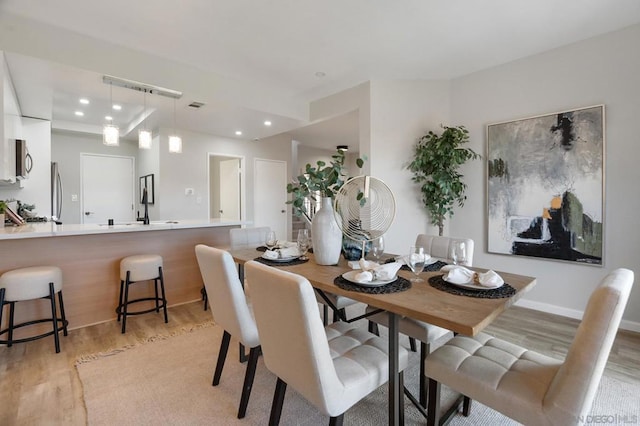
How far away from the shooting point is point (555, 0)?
7.43 ft

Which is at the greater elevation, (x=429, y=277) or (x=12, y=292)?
(x=429, y=277)

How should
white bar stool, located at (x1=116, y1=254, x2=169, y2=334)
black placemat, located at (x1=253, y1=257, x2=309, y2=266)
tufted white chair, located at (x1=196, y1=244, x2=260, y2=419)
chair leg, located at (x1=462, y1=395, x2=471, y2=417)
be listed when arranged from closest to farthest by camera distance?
tufted white chair, located at (x1=196, y1=244, x2=260, y2=419) → chair leg, located at (x1=462, y1=395, x2=471, y2=417) → black placemat, located at (x1=253, y1=257, x2=309, y2=266) → white bar stool, located at (x1=116, y1=254, x2=169, y2=334)

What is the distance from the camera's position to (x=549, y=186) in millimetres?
3004

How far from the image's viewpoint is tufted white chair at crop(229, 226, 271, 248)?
275cm

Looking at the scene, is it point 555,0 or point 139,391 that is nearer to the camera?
point 139,391

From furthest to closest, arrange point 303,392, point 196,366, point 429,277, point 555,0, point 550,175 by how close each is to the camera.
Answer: point 550,175 → point 555,0 → point 196,366 → point 429,277 → point 303,392

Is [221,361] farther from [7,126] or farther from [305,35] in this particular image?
[7,126]

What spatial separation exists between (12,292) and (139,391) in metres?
1.29

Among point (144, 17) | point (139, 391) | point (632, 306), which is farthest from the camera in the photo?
point (632, 306)

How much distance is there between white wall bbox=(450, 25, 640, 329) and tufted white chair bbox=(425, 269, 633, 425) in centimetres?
218

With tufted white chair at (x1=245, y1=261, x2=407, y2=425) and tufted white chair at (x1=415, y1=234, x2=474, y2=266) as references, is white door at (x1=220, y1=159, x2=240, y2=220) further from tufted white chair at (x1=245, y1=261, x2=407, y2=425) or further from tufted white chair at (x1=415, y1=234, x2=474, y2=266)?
tufted white chair at (x1=245, y1=261, x2=407, y2=425)

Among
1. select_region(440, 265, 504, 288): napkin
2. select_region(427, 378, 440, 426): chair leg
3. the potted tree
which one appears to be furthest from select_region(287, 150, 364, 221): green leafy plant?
select_region(427, 378, 440, 426): chair leg

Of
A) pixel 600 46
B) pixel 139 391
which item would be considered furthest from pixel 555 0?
pixel 139 391

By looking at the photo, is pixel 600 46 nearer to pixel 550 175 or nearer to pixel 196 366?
pixel 550 175
